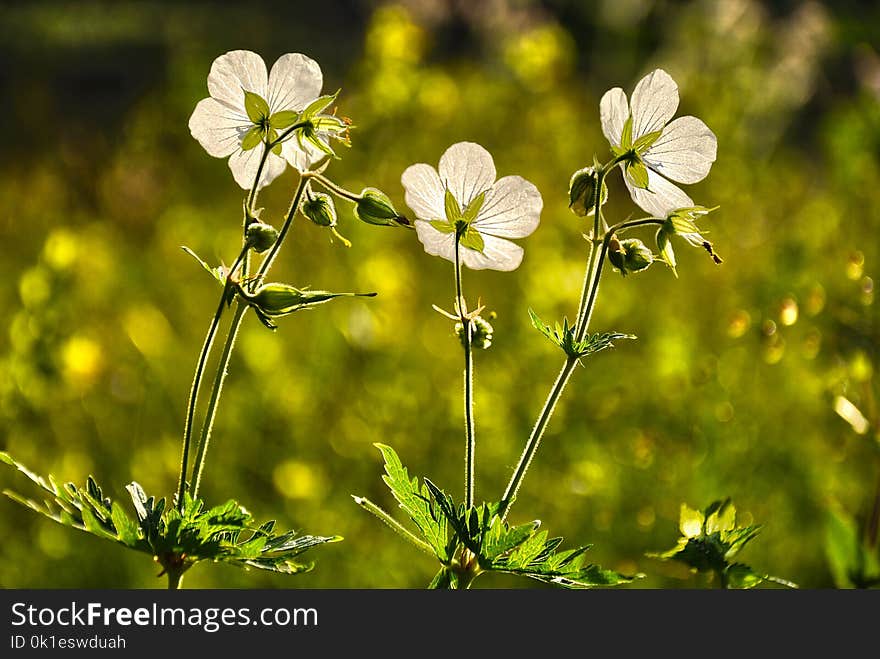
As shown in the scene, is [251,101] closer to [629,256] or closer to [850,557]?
[629,256]

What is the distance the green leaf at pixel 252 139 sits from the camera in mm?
631

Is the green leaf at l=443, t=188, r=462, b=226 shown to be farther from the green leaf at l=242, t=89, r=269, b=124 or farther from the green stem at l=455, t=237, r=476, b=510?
the green leaf at l=242, t=89, r=269, b=124

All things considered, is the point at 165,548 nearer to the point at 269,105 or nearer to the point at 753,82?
the point at 269,105

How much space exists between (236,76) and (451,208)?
0.17 m

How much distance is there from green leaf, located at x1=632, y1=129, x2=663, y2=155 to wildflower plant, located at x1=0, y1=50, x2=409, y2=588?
16cm

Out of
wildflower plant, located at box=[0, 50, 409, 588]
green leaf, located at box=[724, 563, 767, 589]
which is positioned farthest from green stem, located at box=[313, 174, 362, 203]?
green leaf, located at box=[724, 563, 767, 589]

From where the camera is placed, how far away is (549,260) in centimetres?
197

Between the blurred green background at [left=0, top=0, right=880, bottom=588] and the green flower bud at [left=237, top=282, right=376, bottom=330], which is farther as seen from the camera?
the blurred green background at [left=0, top=0, right=880, bottom=588]

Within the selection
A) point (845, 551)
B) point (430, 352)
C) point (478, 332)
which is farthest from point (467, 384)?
point (430, 352)

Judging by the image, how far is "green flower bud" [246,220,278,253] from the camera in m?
0.58

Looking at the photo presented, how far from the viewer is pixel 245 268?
63 cm

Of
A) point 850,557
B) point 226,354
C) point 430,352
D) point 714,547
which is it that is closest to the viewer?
point 226,354

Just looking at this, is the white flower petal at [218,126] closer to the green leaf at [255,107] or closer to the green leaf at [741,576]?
the green leaf at [255,107]

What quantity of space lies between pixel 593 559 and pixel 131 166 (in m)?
2.20
